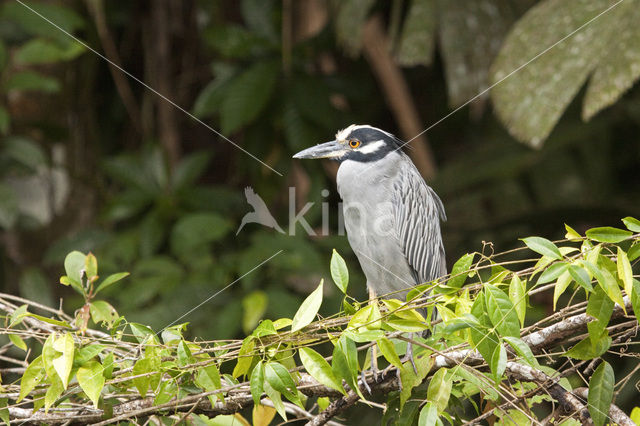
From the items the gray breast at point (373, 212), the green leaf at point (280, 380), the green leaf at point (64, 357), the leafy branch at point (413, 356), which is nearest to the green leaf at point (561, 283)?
the leafy branch at point (413, 356)

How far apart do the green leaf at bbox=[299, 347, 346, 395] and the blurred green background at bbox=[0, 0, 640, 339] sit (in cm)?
167

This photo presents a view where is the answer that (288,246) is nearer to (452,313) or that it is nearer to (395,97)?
(395,97)

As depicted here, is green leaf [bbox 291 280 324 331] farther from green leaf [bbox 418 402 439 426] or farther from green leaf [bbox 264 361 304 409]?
green leaf [bbox 418 402 439 426]

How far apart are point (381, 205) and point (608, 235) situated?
1.10 metres

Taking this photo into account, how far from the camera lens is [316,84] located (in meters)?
3.88

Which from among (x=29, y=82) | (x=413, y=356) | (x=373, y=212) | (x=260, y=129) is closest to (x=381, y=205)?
(x=373, y=212)

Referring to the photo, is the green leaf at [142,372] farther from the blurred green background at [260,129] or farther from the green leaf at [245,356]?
the blurred green background at [260,129]

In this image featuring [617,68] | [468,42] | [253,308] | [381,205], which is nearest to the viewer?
[381,205]

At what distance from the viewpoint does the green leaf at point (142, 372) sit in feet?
4.87

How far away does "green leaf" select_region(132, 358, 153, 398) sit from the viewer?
4.87ft

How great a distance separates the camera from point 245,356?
1474 mm

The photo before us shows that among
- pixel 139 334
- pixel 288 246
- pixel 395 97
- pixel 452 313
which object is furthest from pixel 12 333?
pixel 395 97

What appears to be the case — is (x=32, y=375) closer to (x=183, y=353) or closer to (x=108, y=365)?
(x=108, y=365)

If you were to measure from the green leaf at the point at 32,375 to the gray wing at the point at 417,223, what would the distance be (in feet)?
4.02
